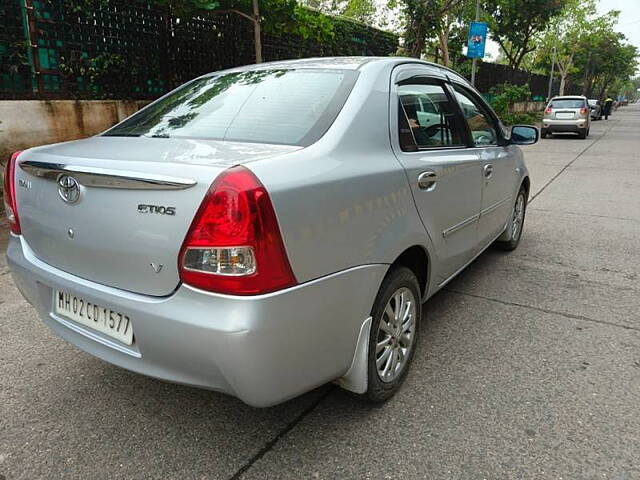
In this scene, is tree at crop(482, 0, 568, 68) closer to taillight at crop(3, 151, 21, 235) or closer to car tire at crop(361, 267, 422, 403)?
car tire at crop(361, 267, 422, 403)

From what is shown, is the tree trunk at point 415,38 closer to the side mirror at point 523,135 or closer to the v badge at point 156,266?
the side mirror at point 523,135

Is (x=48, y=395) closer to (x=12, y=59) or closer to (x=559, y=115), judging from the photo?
(x=12, y=59)

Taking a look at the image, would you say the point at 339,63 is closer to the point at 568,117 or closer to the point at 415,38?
the point at 415,38

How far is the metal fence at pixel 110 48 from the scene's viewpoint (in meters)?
6.51

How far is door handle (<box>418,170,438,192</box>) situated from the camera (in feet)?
8.20

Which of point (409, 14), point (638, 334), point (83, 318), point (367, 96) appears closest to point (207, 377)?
point (83, 318)

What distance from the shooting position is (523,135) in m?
4.30

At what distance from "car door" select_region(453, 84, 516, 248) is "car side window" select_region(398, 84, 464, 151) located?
0.24 metres

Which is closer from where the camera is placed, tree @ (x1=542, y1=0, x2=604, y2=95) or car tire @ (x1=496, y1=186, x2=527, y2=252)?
car tire @ (x1=496, y1=186, x2=527, y2=252)

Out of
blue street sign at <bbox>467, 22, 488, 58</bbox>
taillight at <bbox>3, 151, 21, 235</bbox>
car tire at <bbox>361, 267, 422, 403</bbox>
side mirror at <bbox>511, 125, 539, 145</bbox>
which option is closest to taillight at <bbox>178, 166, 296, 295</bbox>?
car tire at <bbox>361, 267, 422, 403</bbox>

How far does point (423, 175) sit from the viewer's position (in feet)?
8.26

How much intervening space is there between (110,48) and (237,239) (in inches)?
281

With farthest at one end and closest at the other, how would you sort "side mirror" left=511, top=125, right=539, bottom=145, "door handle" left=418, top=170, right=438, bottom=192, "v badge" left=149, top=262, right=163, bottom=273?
"side mirror" left=511, top=125, right=539, bottom=145 < "door handle" left=418, top=170, right=438, bottom=192 < "v badge" left=149, top=262, right=163, bottom=273

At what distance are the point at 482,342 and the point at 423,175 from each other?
1.17 metres
